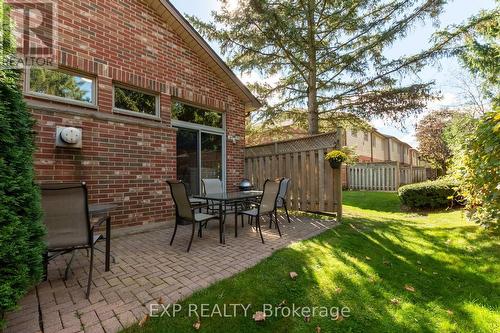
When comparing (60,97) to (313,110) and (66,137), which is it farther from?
(313,110)

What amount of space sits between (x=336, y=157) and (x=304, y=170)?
1.12 meters

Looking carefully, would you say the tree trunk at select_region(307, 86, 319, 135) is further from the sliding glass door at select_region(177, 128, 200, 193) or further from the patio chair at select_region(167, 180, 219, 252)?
the patio chair at select_region(167, 180, 219, 252)

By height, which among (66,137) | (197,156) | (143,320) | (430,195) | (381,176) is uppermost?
(66,137)

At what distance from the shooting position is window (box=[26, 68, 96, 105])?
155 inches

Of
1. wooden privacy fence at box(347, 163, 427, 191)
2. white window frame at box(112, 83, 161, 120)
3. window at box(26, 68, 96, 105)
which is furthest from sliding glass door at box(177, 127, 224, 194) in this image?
wooden privacy fence at box(347, 163, 427, 191)

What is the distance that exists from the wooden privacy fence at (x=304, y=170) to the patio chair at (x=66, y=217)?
16.3 ft

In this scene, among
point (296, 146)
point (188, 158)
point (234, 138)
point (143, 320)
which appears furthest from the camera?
point (234, 138)

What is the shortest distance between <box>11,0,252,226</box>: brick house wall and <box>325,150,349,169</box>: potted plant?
141 inches

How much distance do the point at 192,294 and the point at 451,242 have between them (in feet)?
14.1

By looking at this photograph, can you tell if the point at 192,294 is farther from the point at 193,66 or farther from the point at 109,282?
the point at 193,66

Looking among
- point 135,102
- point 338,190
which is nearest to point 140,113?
point 135,102

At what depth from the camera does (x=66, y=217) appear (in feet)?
7.96

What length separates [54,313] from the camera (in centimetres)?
208

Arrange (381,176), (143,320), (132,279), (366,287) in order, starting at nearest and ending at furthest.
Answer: (143,320) → (366,287) → (132,279) → (381,176)
